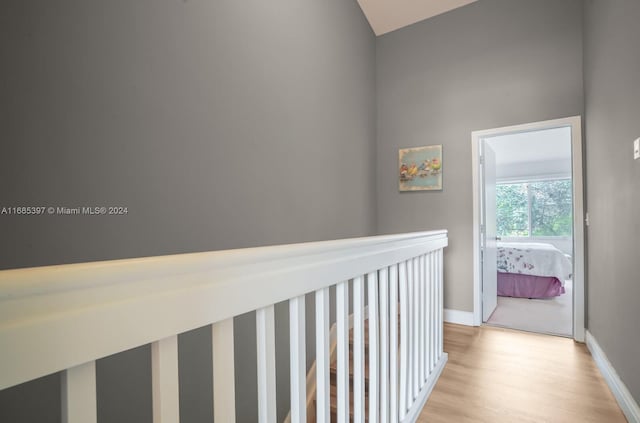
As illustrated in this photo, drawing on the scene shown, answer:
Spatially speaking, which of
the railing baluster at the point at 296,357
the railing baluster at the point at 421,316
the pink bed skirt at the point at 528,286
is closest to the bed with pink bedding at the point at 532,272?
the pink bed skirt at the point at 528,286

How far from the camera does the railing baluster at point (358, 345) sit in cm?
105

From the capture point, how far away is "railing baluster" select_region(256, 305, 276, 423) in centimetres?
66

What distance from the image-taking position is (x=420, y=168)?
3.31 meters

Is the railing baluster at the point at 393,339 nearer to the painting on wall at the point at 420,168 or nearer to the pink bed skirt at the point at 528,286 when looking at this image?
the painting on wall at the point at 420,168

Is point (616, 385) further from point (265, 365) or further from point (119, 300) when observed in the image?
point (119, 300)

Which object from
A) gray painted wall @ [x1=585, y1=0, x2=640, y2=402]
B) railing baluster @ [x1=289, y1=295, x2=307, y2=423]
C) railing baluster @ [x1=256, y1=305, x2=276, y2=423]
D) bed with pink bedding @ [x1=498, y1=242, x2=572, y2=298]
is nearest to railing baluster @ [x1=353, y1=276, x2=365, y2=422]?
railing baluster @ [x1=289, y1=295, x2=307, y2=423]

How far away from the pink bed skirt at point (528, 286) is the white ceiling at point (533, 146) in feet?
6.75

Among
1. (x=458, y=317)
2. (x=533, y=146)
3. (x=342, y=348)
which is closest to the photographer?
(x=342, y=348)

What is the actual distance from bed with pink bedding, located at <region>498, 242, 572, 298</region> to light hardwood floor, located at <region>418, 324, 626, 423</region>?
5.31 ft

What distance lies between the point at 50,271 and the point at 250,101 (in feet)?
5.31

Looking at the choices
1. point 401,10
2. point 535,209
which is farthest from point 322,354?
point 535,209

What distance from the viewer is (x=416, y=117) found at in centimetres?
336

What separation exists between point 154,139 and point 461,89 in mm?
3015

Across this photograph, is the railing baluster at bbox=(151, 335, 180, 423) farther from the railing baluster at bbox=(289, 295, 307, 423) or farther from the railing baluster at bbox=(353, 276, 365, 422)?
the railing baluster at bbox=(353, 276, 365, 422)
